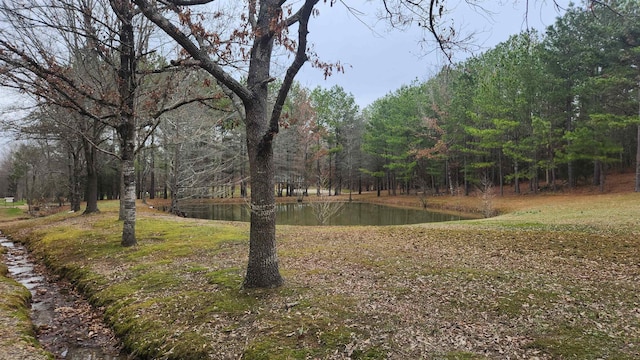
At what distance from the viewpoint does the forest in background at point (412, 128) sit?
48.5 feet

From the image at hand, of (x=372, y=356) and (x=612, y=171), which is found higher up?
(x=612, y=171)

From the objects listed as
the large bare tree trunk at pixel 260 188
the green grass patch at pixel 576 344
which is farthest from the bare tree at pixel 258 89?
the green grass patch at pixel 576 344

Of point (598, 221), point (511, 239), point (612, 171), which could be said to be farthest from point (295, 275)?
point (612, 171)

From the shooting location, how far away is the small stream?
4.51 metres

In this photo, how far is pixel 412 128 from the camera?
3666 cm

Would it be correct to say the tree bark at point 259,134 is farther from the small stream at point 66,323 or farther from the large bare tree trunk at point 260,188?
the small stream at point 66,323

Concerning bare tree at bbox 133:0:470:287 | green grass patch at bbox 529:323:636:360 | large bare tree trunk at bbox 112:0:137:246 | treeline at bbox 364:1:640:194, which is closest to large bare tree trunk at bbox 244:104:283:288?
bare tree at bbox 133:0:470:287

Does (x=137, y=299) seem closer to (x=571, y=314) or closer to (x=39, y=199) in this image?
(x=571, y=314)

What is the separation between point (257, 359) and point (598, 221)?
12.7 meters

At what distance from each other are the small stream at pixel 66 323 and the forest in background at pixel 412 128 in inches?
171

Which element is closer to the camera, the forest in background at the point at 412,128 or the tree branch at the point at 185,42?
the tree branch at the point at 185,42

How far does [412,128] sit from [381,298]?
33.6 m

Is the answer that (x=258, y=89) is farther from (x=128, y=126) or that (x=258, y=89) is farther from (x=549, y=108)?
(x=549, y=108)

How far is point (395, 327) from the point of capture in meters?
4.18
